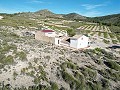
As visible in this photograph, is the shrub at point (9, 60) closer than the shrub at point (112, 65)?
Yes

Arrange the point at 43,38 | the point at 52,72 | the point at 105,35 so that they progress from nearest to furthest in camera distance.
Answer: the point at 52,72 < the point at 43,38 < the point at 105,35

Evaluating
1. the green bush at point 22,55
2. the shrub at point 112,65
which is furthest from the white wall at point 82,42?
the green bush at point 22,55

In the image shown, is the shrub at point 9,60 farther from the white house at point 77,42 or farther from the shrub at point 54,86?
the white house at point 77,42

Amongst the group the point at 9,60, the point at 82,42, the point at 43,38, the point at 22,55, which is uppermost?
the point at 22,55

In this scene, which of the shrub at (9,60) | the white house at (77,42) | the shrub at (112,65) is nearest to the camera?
the shrub at (9,60)

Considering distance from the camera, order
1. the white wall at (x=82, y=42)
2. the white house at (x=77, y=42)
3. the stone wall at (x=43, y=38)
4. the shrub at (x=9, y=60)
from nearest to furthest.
→ the shrub at (x=9, y=60), the white house at (x=77, y=42), the white wall at (x=82, y=42), the stone wall at (x=43, y=38)

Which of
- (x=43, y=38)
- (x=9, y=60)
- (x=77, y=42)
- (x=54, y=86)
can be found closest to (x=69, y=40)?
(x=77, y=42)

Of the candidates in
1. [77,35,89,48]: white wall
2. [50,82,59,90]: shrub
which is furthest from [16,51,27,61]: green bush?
[77,35,89,48]: white wall

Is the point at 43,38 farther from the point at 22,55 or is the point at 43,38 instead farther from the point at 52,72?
the point at 52,72

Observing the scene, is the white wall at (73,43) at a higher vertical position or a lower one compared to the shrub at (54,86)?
higher
